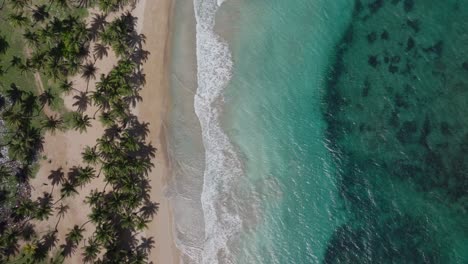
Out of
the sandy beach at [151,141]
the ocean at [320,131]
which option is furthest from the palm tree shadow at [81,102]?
the ocean at [320,131]

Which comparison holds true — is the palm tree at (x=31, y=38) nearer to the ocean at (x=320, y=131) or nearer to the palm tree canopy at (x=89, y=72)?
the palm tree canopy at (x=89, y=72)

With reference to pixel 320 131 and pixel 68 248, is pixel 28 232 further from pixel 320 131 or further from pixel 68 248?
pixel 320 131

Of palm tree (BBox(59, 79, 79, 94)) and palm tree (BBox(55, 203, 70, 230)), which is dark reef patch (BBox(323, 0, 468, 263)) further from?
palm tree (BBox(55, 203, 70, 230))

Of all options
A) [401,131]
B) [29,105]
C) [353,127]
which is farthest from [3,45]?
[401,131]

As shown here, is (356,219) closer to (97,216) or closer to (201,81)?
(201,81)

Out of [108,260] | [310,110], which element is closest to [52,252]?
[108,260]
